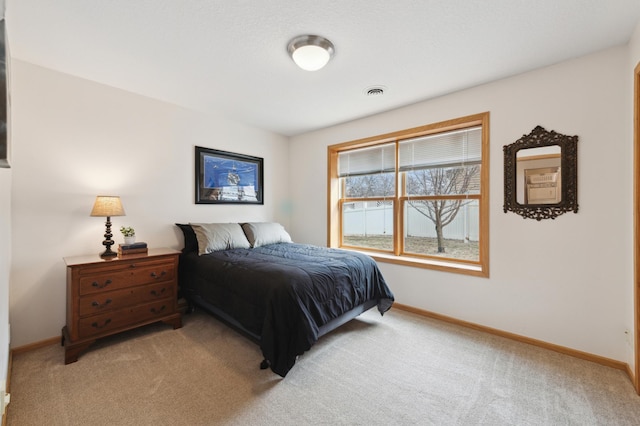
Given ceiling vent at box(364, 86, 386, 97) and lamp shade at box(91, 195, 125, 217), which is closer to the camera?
lamp shade at box(91, 195, 125, 217)

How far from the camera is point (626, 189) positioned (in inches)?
81.0

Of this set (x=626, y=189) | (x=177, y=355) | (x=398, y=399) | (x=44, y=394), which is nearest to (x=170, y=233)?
(x=177, y=355)

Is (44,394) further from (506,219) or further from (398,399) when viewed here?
(506,219)

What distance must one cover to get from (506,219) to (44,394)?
3.89 meters

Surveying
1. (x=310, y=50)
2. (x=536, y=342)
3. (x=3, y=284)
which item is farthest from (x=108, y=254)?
(x=536, y=342)

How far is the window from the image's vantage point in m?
2.93

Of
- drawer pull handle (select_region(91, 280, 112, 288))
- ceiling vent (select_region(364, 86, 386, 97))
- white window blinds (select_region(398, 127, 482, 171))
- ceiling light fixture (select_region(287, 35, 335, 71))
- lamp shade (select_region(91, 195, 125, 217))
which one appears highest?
ceiling vent (select_region(364, 86, 386, 97))

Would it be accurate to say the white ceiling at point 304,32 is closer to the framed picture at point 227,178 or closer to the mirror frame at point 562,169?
the mirror frame at point 562,169

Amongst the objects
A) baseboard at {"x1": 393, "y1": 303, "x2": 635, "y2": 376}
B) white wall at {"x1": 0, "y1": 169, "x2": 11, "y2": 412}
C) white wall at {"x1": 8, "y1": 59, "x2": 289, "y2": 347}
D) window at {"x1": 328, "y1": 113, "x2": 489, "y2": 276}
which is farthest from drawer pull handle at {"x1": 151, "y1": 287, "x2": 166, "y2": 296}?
baseboard at {"x1": 393, "y1": 303, "x2": 635, "y2": 376}

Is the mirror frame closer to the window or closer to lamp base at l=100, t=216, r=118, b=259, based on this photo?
the window

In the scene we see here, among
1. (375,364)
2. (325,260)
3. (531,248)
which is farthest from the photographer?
(325,260)

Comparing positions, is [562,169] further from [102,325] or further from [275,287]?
[102,325]

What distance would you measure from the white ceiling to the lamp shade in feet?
3.92

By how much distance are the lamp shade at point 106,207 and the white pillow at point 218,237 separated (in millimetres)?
807
